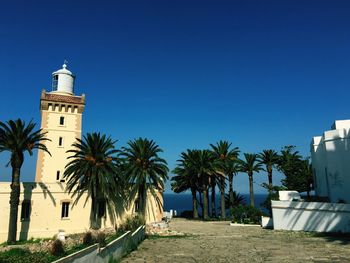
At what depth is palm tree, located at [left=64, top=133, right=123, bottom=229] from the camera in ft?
99.3

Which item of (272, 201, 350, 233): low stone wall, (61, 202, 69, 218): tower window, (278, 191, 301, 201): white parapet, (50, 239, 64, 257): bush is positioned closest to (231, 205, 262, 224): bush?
(278, 191, 301, 201): white parapet

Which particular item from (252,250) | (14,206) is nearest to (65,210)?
(14,206)

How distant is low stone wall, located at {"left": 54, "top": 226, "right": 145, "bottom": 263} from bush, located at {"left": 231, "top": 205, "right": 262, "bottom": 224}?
14.8 metres

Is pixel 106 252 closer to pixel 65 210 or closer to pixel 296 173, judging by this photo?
pixel 65 210

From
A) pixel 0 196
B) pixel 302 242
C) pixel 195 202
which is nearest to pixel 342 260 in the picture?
pixel 302 242

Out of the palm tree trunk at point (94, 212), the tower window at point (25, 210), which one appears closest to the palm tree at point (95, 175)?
the palm tree trunk at point (94, 212)

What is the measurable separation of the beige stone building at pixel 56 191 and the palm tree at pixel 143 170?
1.14 metres

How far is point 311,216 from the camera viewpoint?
891 inches

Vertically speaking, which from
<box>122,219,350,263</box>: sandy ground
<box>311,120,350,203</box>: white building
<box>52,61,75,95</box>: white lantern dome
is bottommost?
<box>122,219,350,263</box>: sandy ground

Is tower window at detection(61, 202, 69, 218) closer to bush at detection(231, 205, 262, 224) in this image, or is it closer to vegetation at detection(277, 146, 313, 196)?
bush at detection(231, 205, 262, 224)

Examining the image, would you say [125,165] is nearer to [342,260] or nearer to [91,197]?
[91,197]

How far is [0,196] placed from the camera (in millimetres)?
28609

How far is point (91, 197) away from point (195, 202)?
1596cm

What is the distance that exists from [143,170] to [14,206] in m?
12.5
